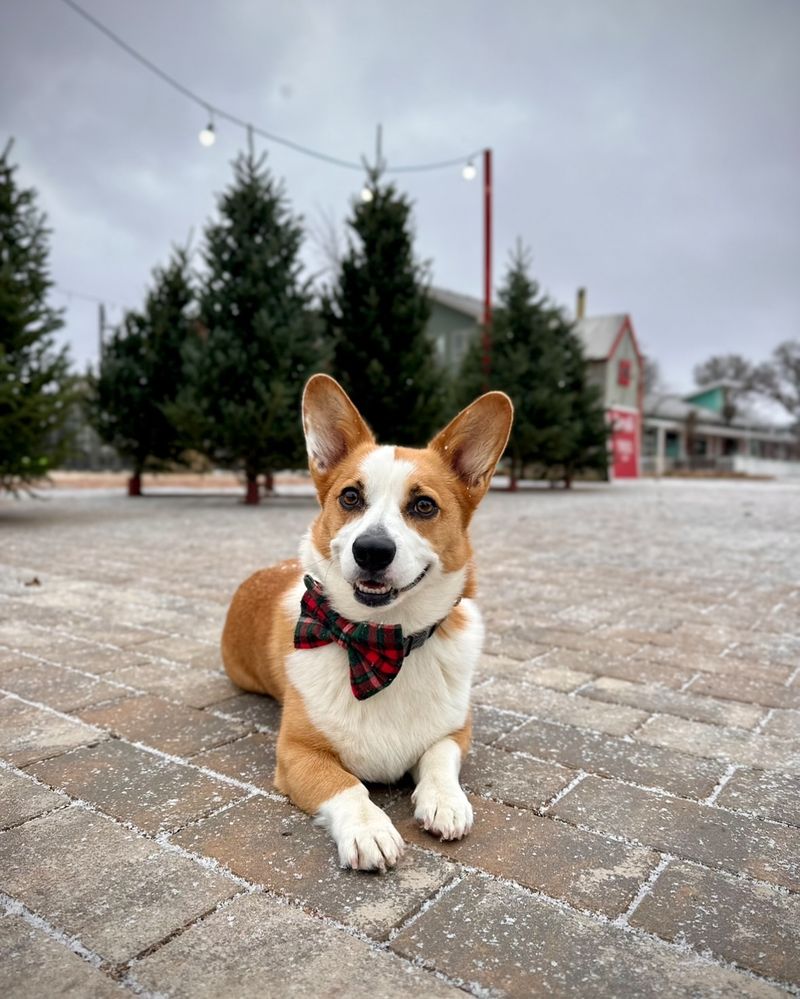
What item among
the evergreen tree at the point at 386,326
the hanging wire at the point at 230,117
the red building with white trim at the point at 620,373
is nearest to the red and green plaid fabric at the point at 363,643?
the hanging wire at the point at 230,117

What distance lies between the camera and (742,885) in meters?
1.58

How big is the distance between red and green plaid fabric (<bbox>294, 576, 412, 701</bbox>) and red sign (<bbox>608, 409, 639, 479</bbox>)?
27358 millimetres

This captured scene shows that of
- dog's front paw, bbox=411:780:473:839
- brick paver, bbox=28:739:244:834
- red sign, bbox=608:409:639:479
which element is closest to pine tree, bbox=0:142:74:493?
brick paver, bbox=28:739:244:834

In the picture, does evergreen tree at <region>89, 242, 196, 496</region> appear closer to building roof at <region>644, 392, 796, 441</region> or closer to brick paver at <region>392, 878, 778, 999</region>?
brick paver at <region>392, 878, 778, 999</region>

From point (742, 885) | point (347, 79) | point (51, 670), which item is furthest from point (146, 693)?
point (347, 79)

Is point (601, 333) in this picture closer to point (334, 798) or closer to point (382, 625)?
point (382, 625)

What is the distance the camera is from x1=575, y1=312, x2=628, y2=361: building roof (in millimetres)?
28250

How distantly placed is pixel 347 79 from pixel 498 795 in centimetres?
1945

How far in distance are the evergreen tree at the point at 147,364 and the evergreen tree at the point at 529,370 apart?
22.9 ft

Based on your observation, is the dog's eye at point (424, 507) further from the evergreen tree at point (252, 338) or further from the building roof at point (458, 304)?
the building roof at point (458, 304)

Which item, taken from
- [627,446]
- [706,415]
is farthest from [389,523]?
[706,415]

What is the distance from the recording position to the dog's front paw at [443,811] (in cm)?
173

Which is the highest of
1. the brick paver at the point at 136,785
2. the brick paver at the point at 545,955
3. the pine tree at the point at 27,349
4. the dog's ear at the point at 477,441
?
the pine tree at the point at 27,349

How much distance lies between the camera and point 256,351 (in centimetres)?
1124
